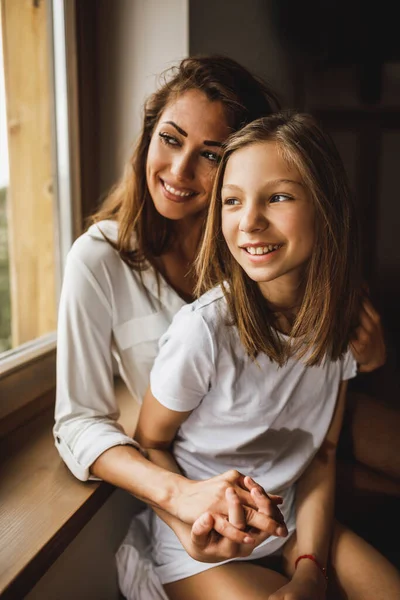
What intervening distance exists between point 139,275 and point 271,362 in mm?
352

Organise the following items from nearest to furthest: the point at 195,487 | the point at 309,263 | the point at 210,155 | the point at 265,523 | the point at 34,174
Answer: the point at 265,523
the point at 195,487
the point at 309,263
the point at 210,155
the point at 34,174

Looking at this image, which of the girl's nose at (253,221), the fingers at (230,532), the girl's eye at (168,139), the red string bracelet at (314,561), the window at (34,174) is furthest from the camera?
the window at (34,174)

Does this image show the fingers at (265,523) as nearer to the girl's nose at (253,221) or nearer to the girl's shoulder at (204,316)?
the girl's shoulder at (204,316)

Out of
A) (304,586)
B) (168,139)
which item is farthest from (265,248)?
(304,586)

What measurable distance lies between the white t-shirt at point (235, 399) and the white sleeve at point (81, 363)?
143 millimetres

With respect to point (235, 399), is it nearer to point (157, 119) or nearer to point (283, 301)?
point (283, 301)

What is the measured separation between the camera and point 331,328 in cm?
101

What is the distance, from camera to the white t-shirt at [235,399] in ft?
3.13

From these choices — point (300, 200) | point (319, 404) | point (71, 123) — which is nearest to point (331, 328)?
point (319, 404)

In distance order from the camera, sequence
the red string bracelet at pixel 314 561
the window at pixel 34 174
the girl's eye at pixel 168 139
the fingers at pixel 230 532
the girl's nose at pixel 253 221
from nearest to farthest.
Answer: the fingers at pixel 230 532
the girl's nose at pixel 253 221
the red string bracelet at pixel 314 561
the girl's eye at pixel 168 139
the window at pixel 34 174

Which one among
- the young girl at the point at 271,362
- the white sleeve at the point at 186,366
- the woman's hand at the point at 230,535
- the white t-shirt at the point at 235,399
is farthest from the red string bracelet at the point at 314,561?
the white sleeve at the point at 186,366

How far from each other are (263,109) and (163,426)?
700mm

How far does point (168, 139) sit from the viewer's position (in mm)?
1073

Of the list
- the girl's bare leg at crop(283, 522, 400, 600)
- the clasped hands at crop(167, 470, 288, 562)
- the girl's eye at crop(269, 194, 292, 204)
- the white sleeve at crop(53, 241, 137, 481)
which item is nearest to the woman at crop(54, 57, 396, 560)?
the white sleeve at crop(53, 241, 137, 481)
